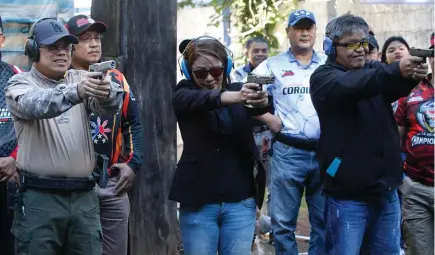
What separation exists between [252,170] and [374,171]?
81 cm

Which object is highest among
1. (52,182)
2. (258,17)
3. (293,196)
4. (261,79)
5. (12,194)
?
(258,17)

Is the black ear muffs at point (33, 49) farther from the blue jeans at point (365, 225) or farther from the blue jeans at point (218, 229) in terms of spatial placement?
the blue jeans at point (365, 225)

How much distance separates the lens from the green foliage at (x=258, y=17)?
13.4 metres

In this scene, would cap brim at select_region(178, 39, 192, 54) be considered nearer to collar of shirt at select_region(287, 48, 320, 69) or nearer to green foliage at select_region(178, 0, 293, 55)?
collar of shirt at select_region(287, 48, 320, 69)

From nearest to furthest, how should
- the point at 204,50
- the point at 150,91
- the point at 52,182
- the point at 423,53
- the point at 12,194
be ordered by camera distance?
the point at 423,53, the point at 52,182, the point at 204,50, the point at 12,194, the point at 150,91

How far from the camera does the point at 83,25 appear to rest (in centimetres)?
576

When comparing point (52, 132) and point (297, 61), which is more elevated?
point (297, 61)

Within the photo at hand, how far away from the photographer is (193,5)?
14578 mm

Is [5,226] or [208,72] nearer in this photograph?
[208,72]

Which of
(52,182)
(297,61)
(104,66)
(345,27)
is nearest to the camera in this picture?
(104,66)

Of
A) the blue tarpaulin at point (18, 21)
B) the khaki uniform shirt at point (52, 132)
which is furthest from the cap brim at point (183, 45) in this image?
the blue tarpaulin at point (18, 21)

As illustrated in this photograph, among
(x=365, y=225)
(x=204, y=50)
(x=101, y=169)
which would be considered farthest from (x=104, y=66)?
(x=365, y=225)

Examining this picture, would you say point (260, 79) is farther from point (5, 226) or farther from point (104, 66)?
point (5, 226)

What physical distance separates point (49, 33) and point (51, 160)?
824 mm
